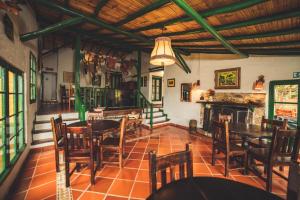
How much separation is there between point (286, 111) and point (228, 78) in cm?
184

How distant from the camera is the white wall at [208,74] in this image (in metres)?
4.29

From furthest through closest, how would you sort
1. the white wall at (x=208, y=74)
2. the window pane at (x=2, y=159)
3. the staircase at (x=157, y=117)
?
the staircase at (x=157, y=117) < the white wall at (x=208, y=74) < the window pane at (x=2, y=159)

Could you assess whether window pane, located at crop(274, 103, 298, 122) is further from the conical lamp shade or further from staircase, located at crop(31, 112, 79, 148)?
staircase, located at crop(31, 112, 79, 148)

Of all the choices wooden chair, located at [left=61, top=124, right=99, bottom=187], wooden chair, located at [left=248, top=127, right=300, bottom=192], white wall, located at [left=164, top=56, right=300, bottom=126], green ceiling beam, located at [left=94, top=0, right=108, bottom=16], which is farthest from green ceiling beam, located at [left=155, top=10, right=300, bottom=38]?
wooden chair, located at [left=61, top=124, right=99, bottom=187]

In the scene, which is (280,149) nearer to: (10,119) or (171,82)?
(10,119)

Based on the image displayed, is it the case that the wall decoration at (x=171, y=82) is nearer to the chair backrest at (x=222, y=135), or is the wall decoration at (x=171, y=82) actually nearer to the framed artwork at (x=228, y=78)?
the framed artwork at (x=228, y=78)

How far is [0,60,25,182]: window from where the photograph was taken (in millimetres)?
2215

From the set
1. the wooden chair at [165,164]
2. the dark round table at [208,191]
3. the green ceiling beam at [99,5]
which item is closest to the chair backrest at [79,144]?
the wooden chair at [165,164]

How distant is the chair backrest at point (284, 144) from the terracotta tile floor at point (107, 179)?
58 cm

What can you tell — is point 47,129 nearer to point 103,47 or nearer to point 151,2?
point 151,2

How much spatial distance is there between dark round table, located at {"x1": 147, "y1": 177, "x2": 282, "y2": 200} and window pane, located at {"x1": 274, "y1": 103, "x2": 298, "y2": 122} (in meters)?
4.18

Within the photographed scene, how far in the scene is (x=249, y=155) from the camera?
293cm

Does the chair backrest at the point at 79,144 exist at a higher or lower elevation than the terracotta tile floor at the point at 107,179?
higher

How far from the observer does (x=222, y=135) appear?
2961 millimetres
